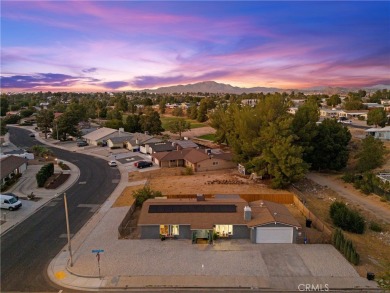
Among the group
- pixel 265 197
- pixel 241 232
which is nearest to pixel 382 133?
pixel 265 197

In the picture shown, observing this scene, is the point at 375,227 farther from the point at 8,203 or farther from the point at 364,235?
the point at 8,203

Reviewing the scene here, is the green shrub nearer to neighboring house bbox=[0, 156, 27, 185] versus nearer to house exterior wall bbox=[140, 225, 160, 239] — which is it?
house exterior wall bbox=[140, 225, 160, 239]

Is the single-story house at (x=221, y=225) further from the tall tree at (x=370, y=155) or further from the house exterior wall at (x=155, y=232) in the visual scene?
the tall tree at (x=370, y=155)

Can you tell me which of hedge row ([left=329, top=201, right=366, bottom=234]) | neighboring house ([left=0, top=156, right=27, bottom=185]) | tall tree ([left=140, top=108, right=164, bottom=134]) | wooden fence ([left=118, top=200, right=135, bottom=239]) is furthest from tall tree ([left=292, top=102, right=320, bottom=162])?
tall tree ([left=140, top=108, right=164, bottom=134])

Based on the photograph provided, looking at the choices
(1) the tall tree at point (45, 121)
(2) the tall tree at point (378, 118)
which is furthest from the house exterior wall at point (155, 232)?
(2) the tall tree at point (378, 118)

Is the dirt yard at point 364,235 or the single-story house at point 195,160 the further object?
the single-story house at point 195,160

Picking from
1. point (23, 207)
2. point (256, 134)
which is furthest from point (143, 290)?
point (256, 134)

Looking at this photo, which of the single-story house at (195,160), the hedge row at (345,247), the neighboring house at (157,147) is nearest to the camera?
the hedge row at (345,247)
